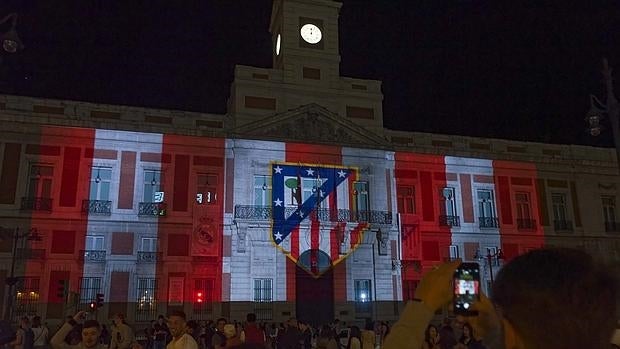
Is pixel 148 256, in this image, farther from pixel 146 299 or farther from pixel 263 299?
pixel 263 299

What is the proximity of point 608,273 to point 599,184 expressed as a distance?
33542mm

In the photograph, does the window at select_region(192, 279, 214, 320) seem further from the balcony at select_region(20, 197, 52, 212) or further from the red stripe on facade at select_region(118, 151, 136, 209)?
the balcony at select_region(20, 197, 52, 212)

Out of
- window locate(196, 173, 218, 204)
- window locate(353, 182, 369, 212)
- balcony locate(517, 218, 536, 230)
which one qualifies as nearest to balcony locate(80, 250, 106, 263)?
window locate(196, 173, 218, 204)

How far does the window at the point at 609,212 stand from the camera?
100 feet

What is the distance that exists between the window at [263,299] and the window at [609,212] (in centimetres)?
1957

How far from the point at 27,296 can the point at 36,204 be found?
3832mm

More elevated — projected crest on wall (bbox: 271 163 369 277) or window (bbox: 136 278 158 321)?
projected crest on wall (bbox: 271 163 369 277)

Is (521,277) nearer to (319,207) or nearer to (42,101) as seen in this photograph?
(319,207)

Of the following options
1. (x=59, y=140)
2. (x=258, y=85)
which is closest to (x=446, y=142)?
(x=258, y=85)

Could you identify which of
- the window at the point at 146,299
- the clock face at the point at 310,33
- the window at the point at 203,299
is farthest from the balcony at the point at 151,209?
the clock face at the point at 310,33

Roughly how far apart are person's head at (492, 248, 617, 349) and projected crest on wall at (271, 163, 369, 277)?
23.5 metres

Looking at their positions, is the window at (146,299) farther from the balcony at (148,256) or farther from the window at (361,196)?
the window at (361,196)

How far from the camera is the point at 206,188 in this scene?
25.1 meters

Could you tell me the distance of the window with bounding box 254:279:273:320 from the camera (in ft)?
78.0
